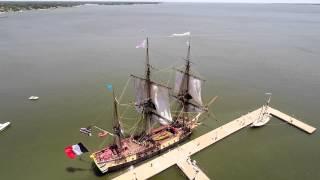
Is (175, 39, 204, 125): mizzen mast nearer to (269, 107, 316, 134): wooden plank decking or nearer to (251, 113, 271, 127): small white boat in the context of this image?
(251, 113, 271, 127): small white boat

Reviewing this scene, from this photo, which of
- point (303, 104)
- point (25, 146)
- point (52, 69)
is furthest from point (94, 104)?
point (303, 104)

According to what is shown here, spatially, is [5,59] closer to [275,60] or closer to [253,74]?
[253,74]

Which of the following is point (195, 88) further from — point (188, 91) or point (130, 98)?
point (130, 98)

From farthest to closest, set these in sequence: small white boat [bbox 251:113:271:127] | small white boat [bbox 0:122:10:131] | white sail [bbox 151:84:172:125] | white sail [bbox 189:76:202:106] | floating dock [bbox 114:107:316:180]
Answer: small white boat [bbox 251:113:271:127]
white sail [bbox 189:76:202:106]
small white boat [bbox 0:122:10:131]
white sail [bbox 151:84:172:125]
floating dock [bbox 114:107:316:180]

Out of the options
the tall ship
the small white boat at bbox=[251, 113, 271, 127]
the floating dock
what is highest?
the tall ship

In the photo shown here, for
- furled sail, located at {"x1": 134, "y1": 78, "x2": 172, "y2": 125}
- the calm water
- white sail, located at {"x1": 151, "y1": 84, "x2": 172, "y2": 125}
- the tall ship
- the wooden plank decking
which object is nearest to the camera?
the tall ship

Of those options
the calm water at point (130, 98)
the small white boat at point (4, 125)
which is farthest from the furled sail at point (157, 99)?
the small white boat at point (4, 125)

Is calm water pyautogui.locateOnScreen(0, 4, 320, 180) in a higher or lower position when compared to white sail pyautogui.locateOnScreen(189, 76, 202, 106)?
lower

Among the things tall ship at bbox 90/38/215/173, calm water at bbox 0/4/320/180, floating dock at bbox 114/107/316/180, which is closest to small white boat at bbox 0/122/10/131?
calm water at bbox 0/4/320/180
